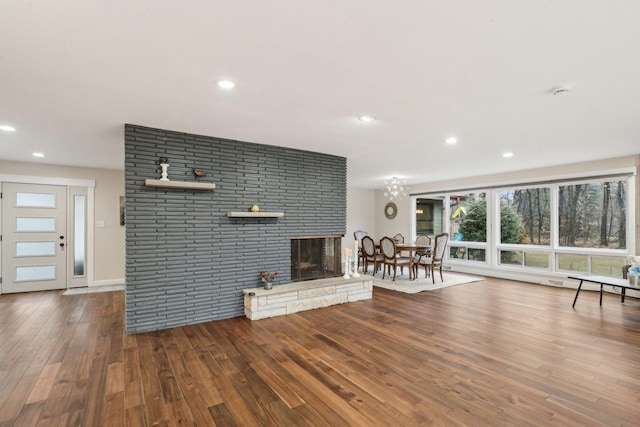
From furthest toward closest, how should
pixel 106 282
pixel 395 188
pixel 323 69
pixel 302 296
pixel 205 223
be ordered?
pixel 395 188 < pixel 106 282 < pixel 302 296 < pixel 205 223 < pixel 323 69

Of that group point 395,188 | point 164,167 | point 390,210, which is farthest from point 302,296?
point 390,210

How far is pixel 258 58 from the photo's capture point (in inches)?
80.3

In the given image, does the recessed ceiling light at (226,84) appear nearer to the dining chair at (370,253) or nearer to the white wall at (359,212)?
the dining chair at (370,253)

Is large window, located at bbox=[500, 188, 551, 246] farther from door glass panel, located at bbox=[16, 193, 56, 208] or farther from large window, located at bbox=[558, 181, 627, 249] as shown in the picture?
door glass panel, located at bbox=[16, 193, 56, 208]

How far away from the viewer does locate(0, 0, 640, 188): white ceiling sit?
1.59 m

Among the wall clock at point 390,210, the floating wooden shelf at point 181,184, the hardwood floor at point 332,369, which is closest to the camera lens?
the hardwood floor at point 332,369

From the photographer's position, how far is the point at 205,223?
3900mm

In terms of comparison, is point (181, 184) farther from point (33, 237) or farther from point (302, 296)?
point (33, 237)

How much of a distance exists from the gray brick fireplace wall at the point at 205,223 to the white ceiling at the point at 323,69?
32cm

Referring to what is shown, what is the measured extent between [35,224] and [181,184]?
13.7 ft

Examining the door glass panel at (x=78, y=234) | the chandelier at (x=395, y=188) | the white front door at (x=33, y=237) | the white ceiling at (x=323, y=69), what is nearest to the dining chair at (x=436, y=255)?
the chandelier at (x=395, y=188)

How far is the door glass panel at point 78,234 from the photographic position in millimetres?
5871

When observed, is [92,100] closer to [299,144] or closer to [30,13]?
[30,13]

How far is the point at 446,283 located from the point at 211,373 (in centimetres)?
502
